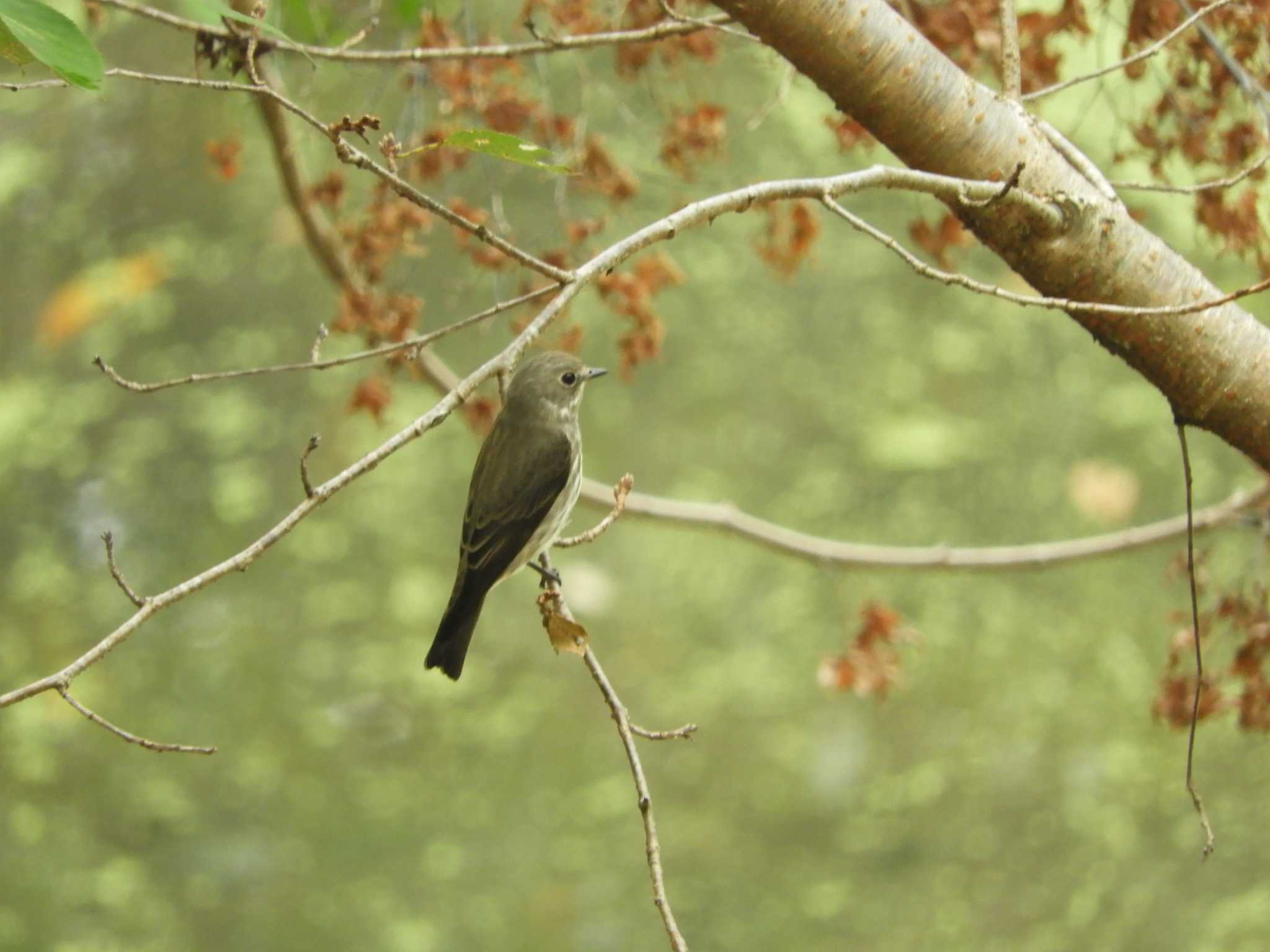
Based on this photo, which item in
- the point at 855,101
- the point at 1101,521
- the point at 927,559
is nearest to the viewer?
the point at 855,101

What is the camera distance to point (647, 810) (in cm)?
200

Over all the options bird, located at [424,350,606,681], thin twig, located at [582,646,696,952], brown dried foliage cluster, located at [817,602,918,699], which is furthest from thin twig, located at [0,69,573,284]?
brown dried foliage cluster, located at [817,602,918,699]

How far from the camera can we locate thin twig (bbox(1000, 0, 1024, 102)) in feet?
8.00

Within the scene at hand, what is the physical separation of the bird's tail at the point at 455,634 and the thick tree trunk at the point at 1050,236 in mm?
1221

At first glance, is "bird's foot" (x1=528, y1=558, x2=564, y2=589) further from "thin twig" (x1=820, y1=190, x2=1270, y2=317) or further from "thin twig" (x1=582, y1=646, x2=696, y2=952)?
→ "thin twig" (x1=820, y1=190, x2=1270, y2=317)

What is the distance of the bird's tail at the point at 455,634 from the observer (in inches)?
109

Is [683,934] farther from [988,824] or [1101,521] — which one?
[1101,521]

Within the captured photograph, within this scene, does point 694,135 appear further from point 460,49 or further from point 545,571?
point 545,571

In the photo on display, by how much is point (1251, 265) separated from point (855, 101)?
10.8 feet

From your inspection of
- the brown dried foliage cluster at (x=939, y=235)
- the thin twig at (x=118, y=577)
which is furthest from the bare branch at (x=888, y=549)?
the thin twig at (x=118, y=577)

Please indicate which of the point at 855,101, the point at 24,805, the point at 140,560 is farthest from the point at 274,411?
the point at 855,101

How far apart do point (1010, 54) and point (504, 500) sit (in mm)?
1304

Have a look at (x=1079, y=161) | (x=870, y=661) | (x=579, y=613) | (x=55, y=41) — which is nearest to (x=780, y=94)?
(x=1079, y=161)

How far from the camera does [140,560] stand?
512 centimetres
